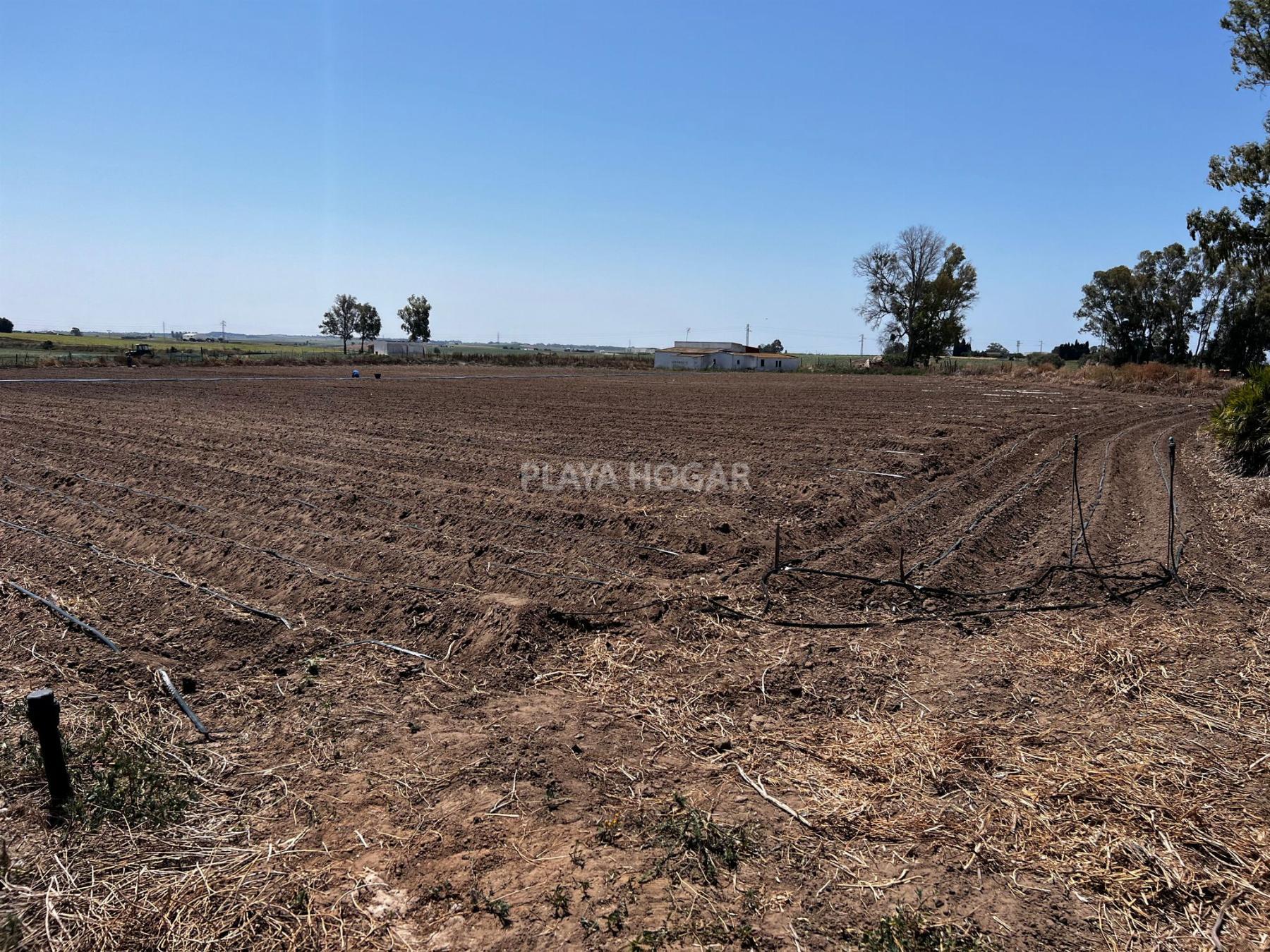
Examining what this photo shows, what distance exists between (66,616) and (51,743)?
310 centimetres

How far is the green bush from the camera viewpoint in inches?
483

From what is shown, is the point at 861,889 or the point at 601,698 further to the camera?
the point at 601,698

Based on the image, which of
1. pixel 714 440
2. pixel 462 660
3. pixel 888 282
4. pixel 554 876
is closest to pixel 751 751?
pixel 554 876

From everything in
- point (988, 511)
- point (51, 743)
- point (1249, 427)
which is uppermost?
point (1249, 427)

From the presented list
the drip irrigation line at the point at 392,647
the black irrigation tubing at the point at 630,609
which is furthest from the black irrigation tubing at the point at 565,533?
the drip irrigation line at the point at 392,647

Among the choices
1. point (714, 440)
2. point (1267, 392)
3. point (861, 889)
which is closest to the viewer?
point (861, 889)

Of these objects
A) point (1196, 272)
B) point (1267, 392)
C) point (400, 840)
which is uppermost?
point (1196, 272)

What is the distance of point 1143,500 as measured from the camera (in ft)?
34.8

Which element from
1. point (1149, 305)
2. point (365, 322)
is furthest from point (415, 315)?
point (1149, 305)

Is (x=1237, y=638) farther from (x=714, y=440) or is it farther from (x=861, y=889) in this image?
(x=714, y=440)

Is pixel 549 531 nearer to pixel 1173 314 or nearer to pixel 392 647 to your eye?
pixel 392 647

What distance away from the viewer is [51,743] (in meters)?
3.41

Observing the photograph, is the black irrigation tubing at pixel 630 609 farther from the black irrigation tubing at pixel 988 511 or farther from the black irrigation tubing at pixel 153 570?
the black irrigation tubing at pixel 988 511

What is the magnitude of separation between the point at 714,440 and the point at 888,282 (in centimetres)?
6699
